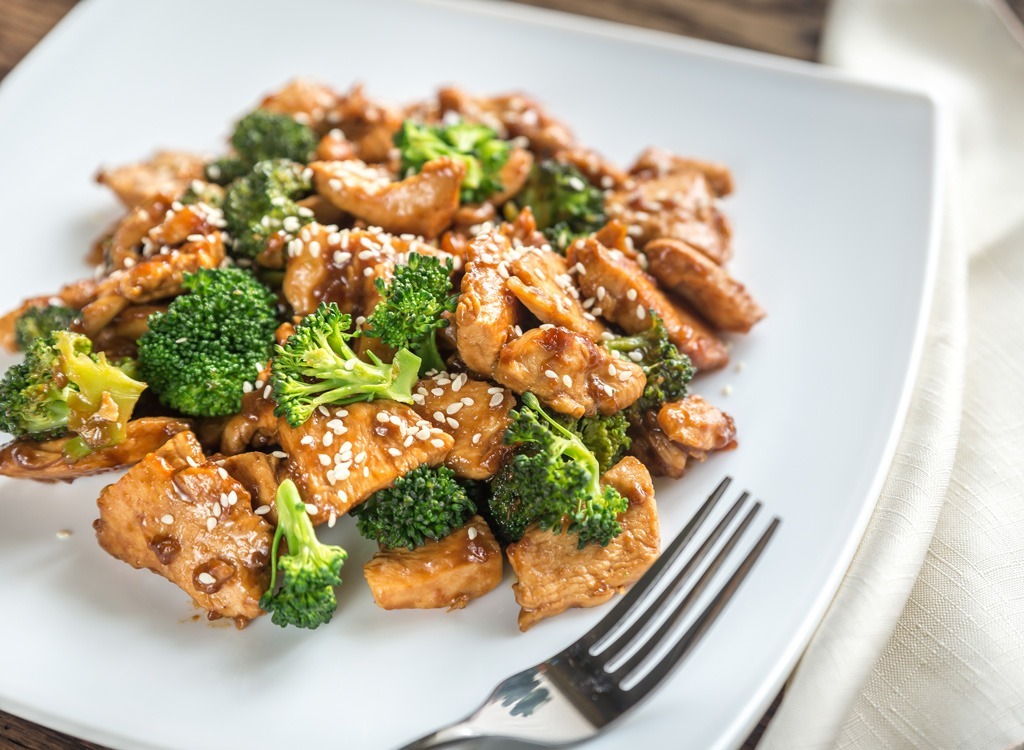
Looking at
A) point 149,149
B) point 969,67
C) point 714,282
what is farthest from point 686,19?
point 149,149

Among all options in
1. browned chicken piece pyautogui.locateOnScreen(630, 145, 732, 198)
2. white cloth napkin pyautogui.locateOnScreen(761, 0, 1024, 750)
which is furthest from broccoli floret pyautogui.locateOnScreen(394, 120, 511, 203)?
white cloth napkin pyautogui.locateOnScreen(761, 0, 1024, 750)

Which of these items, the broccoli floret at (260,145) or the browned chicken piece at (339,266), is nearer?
the browned chicken piece at (339,266)

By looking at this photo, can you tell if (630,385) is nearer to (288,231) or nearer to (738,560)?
(738,560)

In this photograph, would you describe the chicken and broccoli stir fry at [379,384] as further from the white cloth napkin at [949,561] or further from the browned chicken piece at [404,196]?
the white cloth napkin at [949,561]

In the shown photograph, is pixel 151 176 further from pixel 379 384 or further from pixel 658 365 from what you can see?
pixel 658 365

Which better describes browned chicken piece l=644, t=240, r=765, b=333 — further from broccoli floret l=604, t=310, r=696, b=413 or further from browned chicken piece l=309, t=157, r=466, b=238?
browned chicken piece l=309, t=157, r=466, b=238

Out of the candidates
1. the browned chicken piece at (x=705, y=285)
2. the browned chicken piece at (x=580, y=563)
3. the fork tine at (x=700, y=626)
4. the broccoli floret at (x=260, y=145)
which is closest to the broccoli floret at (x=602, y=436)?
the browned chicken piece at (x=580, y=563)

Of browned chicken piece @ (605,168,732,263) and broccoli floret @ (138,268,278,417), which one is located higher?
browned chicken piece @ (605,168,732,263)
